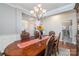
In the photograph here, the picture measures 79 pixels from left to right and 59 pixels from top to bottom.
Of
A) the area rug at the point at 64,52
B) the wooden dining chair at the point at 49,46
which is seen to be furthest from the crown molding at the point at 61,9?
the area rug at the point at 64,52

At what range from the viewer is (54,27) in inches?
82.0

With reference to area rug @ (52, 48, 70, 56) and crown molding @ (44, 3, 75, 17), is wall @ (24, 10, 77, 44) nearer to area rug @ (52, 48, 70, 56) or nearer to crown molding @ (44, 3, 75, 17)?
crown molding @ (44, 3, 75, 17)

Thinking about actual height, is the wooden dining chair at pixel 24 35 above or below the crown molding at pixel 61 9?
below

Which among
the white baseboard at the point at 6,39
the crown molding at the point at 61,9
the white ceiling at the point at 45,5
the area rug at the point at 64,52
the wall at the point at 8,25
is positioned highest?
the white ceiling at the point at 45,5

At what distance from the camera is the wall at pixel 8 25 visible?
2.06m

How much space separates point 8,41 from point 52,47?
2.25 ft

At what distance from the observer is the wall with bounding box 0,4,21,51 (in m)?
2.06

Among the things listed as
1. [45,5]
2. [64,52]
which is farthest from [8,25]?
[64,52]

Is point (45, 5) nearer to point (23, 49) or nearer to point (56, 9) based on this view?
point (56, 9)

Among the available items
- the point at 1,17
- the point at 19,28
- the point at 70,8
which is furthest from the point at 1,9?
the point at 70,8

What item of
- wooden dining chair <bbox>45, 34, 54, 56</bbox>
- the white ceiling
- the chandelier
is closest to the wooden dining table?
wooden dining chair <bbox>45, 34, 54, 56</bbox>

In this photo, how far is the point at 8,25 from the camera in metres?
2.08

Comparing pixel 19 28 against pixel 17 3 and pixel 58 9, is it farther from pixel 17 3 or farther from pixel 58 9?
pixel 58 9

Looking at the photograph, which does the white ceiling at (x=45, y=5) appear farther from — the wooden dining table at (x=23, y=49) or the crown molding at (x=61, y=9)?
the wooden dining table at (x=23, y=49)
